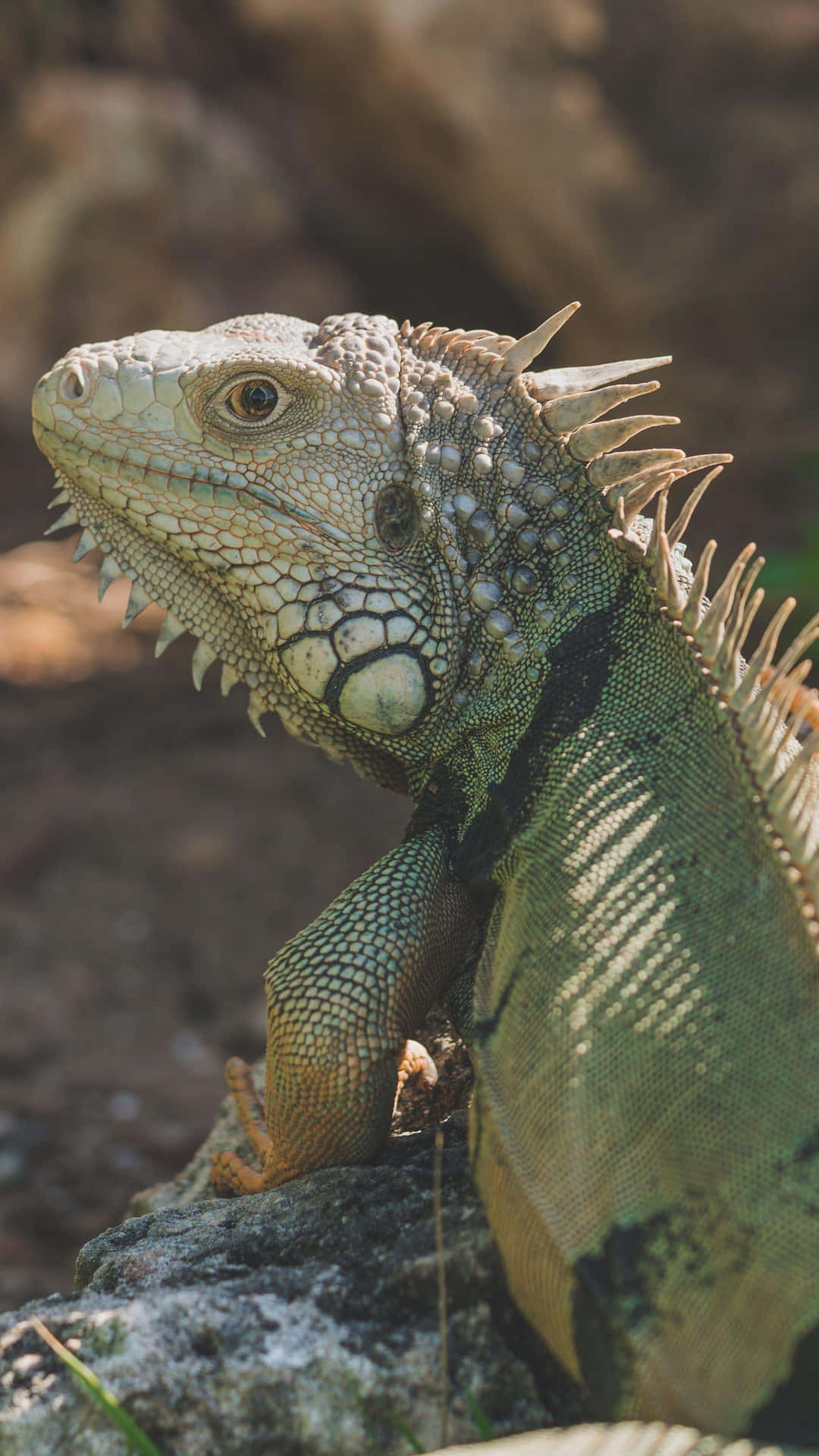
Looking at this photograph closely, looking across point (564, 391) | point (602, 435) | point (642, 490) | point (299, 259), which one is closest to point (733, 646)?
point (642, 490)

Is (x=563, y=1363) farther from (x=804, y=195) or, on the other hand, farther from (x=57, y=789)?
(x=804, y=195)

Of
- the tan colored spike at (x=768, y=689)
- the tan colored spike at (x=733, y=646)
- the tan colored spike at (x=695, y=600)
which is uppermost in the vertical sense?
the tan colored spike at (x=695, y=600)

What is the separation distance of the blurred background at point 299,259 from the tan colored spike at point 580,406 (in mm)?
4346

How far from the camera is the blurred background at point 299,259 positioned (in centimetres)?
723

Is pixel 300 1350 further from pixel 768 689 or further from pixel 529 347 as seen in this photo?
pixel 529 347

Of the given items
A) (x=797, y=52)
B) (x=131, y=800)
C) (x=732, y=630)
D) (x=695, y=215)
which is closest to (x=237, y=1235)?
(x=732, y=630)

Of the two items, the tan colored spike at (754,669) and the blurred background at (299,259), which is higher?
the blurred background at (299,259)

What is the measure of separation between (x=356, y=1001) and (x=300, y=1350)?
593mm

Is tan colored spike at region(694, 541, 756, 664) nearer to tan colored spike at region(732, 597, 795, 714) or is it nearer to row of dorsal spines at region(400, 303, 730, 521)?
tan colored spike at region(732, 597, 795, 714)

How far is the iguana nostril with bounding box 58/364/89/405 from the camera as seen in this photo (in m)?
2.62

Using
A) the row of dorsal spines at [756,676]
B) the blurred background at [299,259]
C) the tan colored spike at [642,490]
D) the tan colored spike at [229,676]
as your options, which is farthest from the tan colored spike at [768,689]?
the blurred background at [299,259]

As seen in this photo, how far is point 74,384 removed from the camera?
104 inches

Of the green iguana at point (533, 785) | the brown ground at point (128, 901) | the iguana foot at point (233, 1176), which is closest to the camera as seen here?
the green iguana at point (533, 785)

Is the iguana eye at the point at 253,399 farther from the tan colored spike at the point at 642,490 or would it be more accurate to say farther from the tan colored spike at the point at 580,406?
the tan colored spike at the point at 642,490
